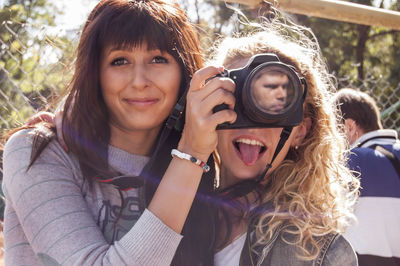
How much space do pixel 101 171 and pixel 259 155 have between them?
424mm

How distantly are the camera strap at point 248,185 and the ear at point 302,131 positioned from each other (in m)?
0.12

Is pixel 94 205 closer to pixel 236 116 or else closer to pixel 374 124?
pixel 236 116

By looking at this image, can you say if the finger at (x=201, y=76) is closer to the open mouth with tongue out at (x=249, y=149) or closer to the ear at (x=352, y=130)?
the open mouth with tongue out at (x=249, y=149)

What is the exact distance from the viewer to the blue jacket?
222 cm

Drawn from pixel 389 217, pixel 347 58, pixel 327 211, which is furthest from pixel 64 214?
pixel 347 58

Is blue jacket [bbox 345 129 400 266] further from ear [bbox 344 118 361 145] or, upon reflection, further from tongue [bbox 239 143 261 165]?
tongue [bbox 239 143 261 165]

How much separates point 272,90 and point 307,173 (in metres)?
0.30

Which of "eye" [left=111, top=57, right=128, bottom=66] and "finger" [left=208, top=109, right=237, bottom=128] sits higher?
"eye" [left=111, top=57, right=128, bottom=66]

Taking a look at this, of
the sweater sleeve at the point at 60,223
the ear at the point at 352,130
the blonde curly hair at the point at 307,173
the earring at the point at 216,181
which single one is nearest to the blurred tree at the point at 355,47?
the ear at the point at 352,130

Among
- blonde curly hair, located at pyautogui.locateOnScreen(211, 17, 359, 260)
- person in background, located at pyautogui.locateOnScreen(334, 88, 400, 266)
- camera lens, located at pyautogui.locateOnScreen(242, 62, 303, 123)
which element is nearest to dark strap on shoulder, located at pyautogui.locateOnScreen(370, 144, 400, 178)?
person in background, located at pyautogui.locateOnScreen(334, 88, 400, 266)

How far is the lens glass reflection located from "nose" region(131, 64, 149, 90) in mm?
275

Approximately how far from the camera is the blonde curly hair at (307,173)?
45.0 inches

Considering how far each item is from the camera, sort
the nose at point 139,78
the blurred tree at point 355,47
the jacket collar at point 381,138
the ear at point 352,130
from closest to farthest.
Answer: the nose at point 139,78, the jacket collar at point 381,138, the ear at point 352,130, the blurred tree at point 355,47

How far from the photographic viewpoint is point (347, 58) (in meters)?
8.55
